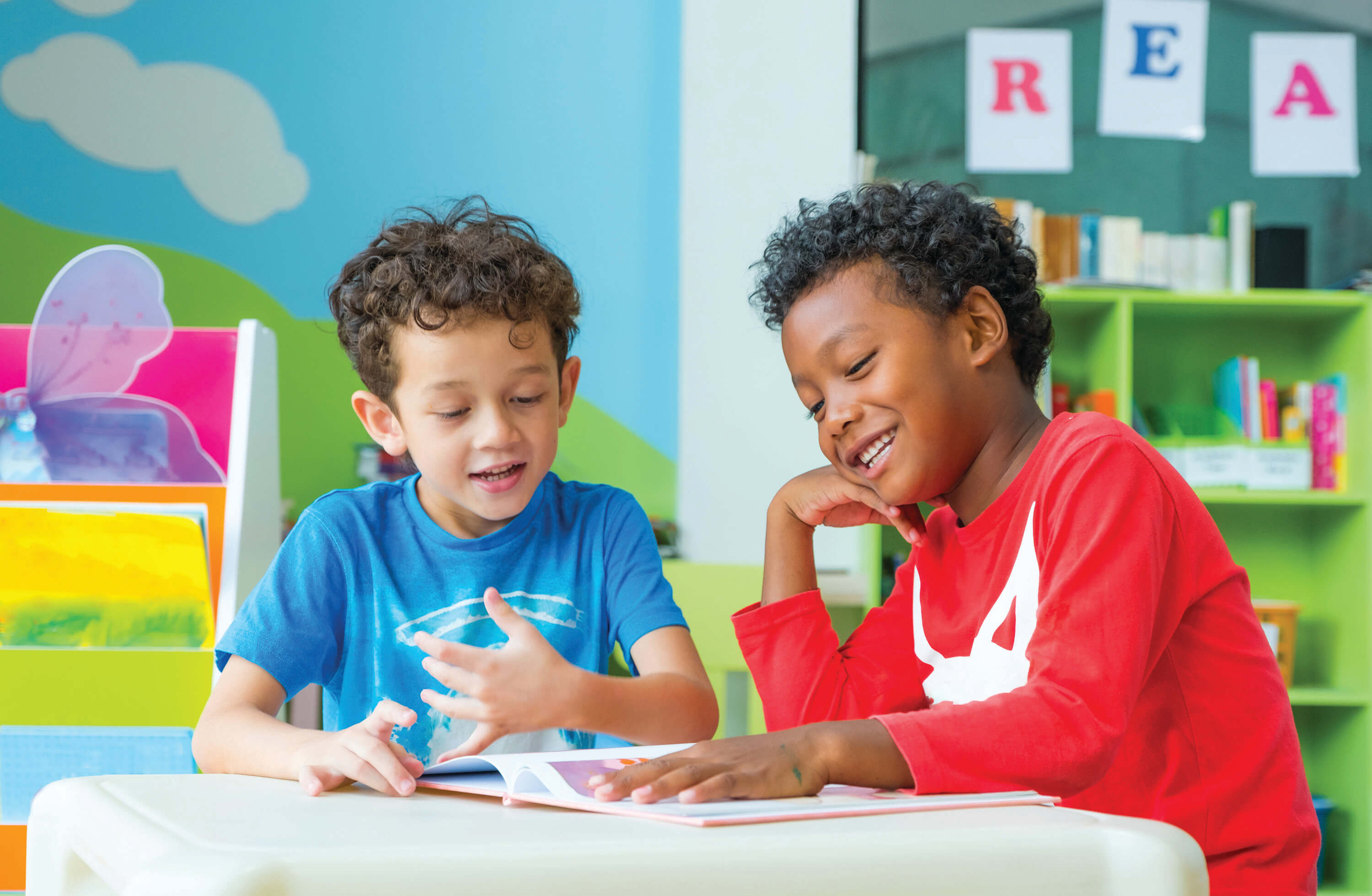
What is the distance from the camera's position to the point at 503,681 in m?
0.68

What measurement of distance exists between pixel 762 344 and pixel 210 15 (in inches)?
62.0

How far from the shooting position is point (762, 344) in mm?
2521

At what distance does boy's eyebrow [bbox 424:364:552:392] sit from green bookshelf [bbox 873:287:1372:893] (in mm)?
1478

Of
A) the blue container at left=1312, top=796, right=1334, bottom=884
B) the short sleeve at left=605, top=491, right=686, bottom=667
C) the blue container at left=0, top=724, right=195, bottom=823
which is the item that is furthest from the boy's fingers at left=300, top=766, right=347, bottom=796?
the blue container at left=1312, top=796, right=1334, bottom=884

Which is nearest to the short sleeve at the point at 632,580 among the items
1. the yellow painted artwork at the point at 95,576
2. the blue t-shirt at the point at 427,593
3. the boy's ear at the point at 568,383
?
the blue t-shirt at the point at 427,593

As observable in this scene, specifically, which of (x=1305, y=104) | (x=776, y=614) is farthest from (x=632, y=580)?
(x=1305, y=104)

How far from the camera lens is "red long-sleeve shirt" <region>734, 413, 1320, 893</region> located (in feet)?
2.14

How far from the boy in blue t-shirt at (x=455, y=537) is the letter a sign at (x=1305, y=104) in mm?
2585

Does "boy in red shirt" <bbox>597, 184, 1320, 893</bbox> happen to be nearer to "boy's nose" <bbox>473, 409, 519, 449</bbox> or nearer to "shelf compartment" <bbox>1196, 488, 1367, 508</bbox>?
"boy's nose" <bbox>473, 409, 519, 449</bbox>

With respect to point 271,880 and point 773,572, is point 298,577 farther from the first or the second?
point 271,880

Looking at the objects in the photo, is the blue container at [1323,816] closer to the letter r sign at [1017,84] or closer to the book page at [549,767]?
the letter r sign at [1017,84]

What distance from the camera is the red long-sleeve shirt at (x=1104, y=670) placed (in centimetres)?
65

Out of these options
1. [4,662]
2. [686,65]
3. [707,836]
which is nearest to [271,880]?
[707,836]

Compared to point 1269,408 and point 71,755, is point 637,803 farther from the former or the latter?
point 1269,408
